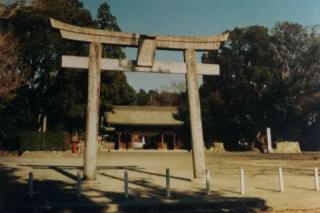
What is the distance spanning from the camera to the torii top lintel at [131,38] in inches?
506

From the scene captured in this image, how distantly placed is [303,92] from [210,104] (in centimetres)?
1073

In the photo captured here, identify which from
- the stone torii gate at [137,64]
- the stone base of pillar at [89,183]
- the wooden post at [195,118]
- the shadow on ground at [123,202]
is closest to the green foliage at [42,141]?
the stone torii gate at [137,64]

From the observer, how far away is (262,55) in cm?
4353

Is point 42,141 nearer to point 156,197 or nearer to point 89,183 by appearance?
point 89,183

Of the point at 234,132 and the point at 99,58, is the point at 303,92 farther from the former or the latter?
the point at 99,58

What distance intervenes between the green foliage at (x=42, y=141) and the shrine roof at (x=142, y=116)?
31.5ft

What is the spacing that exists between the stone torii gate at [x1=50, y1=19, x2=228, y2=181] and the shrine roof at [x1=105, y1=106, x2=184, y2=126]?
29.4 m

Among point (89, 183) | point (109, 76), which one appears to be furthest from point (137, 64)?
point (109, 76)

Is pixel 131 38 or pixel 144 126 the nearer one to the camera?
pixel 131 38

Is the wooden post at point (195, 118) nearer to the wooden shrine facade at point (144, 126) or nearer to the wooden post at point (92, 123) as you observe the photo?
the wooden post at point (92, 123)

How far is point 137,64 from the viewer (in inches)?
534

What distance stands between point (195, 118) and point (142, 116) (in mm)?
31891

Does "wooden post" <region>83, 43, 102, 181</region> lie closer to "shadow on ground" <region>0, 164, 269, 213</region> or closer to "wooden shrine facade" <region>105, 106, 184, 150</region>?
"shadow on ground" <region>0, 164, 269, 213</region>

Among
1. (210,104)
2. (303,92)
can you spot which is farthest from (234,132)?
(303,92)
